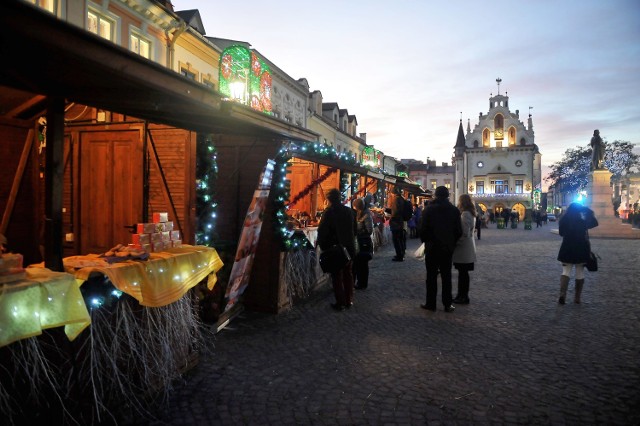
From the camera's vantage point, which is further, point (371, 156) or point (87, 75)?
point (371, 156)

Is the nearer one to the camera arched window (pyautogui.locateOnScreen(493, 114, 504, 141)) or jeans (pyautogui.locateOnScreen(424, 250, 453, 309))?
jeans (pyautogui.locateOnScreen(424, 250, 453, 309))

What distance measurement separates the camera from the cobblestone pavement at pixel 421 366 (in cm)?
363

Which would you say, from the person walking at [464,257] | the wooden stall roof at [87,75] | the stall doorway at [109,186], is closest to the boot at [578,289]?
the person walking at [464,257]

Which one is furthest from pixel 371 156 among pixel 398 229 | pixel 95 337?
pixel 95 337

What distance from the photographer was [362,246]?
348 inches

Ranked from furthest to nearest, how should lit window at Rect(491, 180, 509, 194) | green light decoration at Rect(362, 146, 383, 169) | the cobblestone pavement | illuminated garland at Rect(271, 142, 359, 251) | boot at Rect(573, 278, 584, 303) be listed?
1. lit window at Rect(491, 180, 509, 194)
2. green light decoration at Rect(362, 146, 383, 169)
3. boot at Rect(573, 278, 584, 303)
4. illuminated garland at Rect(271, 142, 359, 251)
5. the cobblestone pavement

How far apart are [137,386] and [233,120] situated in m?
2.85

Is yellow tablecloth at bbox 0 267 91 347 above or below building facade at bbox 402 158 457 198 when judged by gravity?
below

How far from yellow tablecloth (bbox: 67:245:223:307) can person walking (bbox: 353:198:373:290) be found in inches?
177

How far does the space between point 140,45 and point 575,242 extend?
47.8 feet

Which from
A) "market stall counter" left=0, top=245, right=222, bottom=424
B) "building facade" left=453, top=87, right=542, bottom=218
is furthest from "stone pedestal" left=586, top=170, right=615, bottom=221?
"building facade" left=453, top=87, right=542, bottom=218

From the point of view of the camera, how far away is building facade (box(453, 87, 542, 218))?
6306 cm

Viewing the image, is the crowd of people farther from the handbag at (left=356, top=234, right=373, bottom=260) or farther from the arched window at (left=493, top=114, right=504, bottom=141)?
the arched window at (left=493, top=114, right=504, bottom=141)

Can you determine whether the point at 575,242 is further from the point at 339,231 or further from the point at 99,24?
the point at 99,24
